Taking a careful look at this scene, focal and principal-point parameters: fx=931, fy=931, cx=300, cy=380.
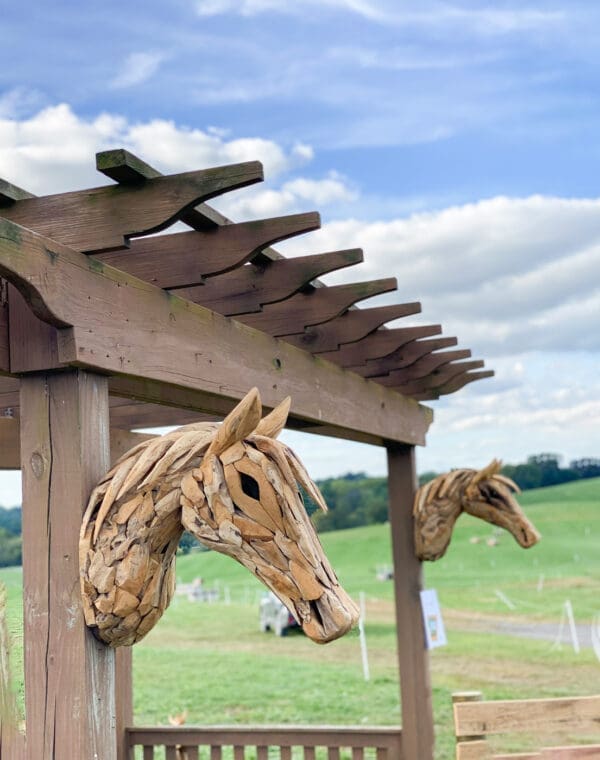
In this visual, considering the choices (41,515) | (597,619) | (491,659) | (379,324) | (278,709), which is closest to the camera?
(41,515)

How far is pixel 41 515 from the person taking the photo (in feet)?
6.49

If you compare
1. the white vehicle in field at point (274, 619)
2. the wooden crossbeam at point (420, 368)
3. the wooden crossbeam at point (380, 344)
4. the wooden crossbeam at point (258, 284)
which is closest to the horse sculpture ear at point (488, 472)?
the wooden crossbeam at point (420, 368)

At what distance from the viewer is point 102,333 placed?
6.66ft

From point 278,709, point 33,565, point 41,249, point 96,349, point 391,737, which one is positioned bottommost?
point 278,709

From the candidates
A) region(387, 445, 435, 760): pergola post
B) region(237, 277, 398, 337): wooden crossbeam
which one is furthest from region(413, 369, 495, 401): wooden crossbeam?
region(237, 277, 398, 337): wooden crossbeam

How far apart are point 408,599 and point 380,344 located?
1581 mm

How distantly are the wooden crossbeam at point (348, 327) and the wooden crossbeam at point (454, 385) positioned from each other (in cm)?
154

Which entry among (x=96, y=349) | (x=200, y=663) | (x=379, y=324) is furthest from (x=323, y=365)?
(x=200, y=663)

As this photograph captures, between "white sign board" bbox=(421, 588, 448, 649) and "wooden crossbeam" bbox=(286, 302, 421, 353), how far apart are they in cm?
186

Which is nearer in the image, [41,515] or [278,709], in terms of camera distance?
[41,515]

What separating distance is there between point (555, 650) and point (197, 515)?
11.8 meters

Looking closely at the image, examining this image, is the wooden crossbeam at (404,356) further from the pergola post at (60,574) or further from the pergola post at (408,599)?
the pergola post at (60,574)

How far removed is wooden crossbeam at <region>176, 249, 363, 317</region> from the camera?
255cm

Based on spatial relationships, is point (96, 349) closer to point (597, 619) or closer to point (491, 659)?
point (491, 659)
